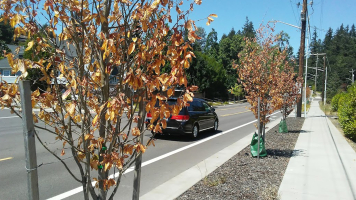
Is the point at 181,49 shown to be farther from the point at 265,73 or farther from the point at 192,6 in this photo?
the point at 265,73

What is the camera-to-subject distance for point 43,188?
5629 mm

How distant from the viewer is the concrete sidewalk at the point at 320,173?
525cm

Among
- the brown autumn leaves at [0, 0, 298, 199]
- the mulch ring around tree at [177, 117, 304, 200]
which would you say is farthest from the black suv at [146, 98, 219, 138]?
the brown autumn leaves at [0, 0, 298, 199]

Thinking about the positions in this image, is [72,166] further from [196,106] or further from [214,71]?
[214,71]

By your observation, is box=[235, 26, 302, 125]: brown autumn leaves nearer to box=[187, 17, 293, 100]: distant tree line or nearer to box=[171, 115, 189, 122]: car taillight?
box=[171, 115, 189, 122]: car taillight

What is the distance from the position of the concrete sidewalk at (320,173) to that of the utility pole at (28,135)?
4.18 meters

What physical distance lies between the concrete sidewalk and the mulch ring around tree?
0.73 feet

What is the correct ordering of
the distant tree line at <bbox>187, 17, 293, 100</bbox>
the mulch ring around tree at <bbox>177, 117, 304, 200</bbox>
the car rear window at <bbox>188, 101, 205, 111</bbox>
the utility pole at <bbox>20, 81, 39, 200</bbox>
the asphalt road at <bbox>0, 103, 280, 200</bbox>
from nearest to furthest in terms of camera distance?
the utility pole at <bbox>20, 81, 39, 200</bbox> < the mulch ring around tree at <bbox>177, 117, 304, 200</bbox> < the asphalt road at <bbox>0, 103, 280, 200</bbox> < the car rear window at <bbox>188, 101, 205, 111</bbox> < the distant tree line at <bbox>187, 17, 293, 100</bbox>

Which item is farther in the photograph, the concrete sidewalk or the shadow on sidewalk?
the shadow on sidewalk

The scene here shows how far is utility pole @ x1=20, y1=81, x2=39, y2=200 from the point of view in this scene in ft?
6.68

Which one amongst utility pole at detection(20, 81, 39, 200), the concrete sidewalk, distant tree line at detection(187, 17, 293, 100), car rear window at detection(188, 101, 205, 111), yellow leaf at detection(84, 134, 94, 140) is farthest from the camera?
distant tree line at detection(187, 17, 293, 100)

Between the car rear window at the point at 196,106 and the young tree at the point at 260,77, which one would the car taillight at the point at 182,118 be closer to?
the car rear window at the point at 196,106

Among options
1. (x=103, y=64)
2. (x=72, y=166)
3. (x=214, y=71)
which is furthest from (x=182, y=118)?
(x=214, y=71)

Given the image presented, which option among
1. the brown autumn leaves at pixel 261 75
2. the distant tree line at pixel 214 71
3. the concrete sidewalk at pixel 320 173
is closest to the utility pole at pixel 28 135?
the concrete sidewalk at pixel 320 173
